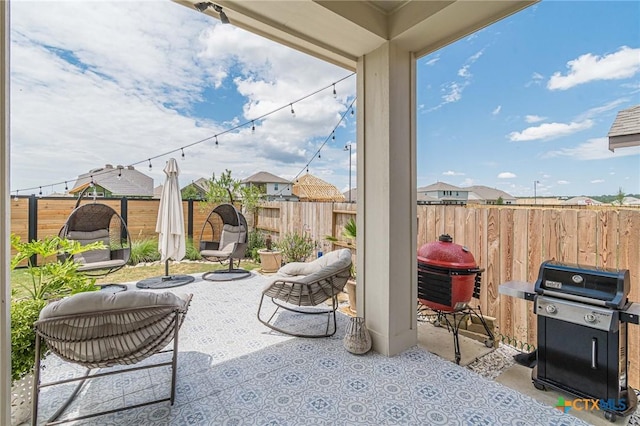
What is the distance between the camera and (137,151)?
730 cm

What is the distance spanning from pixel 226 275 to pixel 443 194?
13.2 feet

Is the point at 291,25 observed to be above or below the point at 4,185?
above

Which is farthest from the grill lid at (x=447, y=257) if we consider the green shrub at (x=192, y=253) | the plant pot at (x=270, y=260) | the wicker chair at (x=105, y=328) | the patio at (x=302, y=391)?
the green shrub at (x=192, y=253)

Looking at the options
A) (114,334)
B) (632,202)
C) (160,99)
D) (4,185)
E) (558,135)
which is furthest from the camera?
(160,99)

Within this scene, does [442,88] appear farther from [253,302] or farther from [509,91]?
[253,302]

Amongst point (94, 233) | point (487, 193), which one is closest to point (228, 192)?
point (94, 233)

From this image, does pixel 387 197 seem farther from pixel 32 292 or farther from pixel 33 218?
pixel 33 218

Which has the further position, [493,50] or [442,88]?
[442,88]

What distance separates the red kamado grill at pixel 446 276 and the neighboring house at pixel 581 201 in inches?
49.0

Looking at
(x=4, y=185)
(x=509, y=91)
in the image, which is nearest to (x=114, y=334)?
(x=4, y=185)

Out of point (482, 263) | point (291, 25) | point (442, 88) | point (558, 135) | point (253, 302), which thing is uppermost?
point (442, 88)

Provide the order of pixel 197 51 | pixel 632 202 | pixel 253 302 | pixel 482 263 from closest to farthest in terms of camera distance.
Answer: pixel 632 202 → pixel 482 263 → pixel 253 302 → pixel 197 51

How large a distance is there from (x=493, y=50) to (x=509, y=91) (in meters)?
0.63

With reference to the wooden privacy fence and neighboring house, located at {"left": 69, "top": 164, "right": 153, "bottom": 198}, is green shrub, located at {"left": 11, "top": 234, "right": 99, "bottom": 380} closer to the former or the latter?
the wooden privacy fence
